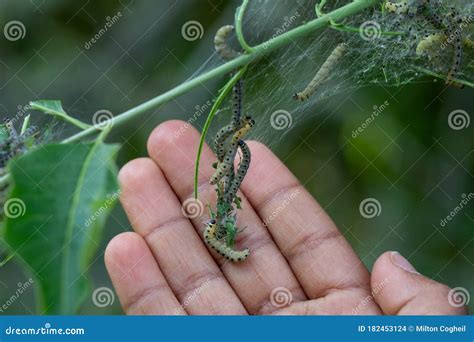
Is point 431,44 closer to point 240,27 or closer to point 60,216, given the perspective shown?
point 240,27

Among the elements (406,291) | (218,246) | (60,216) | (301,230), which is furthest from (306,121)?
(60,216)

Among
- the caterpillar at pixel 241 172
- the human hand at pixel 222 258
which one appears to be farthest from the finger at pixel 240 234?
the caterpillar at pixel 241 172

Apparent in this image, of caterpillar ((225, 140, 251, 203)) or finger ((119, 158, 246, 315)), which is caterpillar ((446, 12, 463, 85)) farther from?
finger ((119, 158, 246, 315))

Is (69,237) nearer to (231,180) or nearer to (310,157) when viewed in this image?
(231,180)

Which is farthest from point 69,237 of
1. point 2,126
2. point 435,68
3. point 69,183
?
point 435,68

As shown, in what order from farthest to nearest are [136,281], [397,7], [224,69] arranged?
[136,281]
[397,7]
[224,69]

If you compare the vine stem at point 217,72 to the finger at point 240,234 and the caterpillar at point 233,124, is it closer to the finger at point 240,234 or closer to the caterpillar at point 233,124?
the caterpillar at point 233,124

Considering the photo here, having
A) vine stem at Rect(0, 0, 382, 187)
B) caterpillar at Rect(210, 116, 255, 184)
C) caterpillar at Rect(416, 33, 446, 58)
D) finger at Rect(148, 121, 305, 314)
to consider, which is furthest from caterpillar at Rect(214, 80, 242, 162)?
caterpillar at Rect(416, 33, 446, 58)
